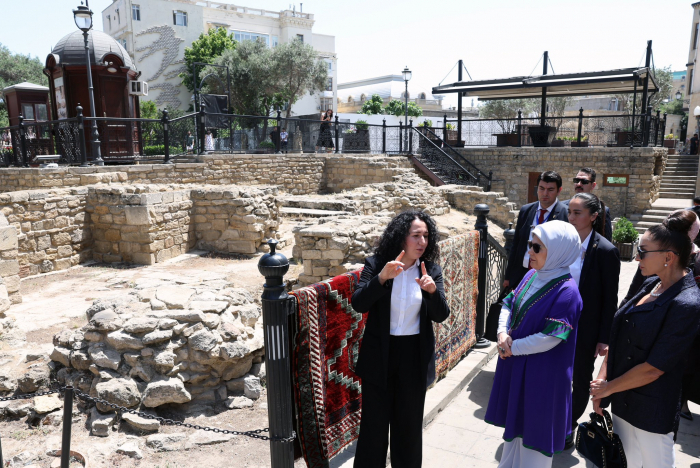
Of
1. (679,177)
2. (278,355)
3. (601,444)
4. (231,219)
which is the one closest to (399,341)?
(278,355)

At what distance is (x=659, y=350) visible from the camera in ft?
7.80

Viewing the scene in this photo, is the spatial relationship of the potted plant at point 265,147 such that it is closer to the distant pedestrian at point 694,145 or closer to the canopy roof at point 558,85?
the canopy roof at point 558,85

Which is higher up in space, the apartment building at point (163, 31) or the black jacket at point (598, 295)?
the apartment building at point (163, 31)

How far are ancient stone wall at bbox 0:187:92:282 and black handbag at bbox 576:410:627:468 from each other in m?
8.22

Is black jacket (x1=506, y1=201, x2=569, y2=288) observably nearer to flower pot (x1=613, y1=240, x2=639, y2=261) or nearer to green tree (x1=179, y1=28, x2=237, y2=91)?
flower pot (x1=613, y1=240, x2=639, y2=261)

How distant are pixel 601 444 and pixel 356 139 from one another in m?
17.4

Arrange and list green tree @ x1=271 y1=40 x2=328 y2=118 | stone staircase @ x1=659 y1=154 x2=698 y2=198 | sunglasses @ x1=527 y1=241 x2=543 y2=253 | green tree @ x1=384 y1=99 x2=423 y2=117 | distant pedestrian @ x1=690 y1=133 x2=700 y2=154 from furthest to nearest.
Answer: green tree @ x1=384 y1=99 x2=423 y2=117 < green tree @ x1=271 y1=40 x2=328 y2=118 < distant pedestrian @ x1=690 y1=133 x2=700 y2=154 < stone staircase @ x1=659 y1=154 x2=698 y2=198 < sunglasses @ x1=527 y1=241 x2=543 y2=253

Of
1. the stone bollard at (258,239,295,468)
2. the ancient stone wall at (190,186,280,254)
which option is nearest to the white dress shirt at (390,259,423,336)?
the stone bollard at (258,239,295,468)

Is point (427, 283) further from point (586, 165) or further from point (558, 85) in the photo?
point (558, 85)

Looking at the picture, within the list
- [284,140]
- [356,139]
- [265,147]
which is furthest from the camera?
[356,139]

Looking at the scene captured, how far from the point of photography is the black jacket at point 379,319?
2.65m

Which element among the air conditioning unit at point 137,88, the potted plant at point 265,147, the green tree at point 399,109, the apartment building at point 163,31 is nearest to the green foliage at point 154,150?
the air conditioning unit at point 137,88

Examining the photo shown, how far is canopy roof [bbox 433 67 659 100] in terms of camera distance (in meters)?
17.1

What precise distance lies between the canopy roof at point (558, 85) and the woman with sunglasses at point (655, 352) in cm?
1703
